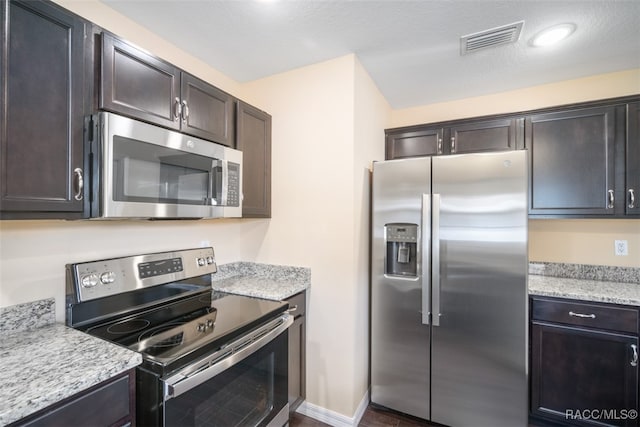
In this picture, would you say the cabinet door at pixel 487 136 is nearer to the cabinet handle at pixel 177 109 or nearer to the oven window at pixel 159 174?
the oven window at pixel 159 174

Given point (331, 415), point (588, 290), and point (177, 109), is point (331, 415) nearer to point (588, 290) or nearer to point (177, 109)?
point (588, 290)

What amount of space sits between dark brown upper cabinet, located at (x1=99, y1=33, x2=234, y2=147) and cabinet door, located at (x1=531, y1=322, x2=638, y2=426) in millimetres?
2444

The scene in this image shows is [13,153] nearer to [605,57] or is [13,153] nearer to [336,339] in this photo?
[336,339]

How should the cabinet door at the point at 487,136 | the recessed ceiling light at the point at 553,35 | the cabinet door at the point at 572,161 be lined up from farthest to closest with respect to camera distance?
the cabinet door at the point at 487,136, the cabinet door at the point at 572,161, the recessed ceiling light at the point at 553,35

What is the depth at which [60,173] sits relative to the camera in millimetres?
1107

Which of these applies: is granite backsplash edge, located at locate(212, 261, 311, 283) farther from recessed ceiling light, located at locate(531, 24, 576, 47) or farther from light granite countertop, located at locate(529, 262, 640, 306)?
recessed ceiling light, located at locate(531, 24, 576, 47)

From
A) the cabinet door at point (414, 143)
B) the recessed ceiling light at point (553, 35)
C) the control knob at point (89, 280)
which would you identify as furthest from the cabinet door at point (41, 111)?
the recessed ceiling light at point (553, 35)

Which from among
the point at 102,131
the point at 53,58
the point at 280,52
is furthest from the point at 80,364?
the point at 280,52

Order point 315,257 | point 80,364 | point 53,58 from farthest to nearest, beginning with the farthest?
point 315,257 → point 53,58 → point 80,364

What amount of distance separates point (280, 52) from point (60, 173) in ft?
4.76

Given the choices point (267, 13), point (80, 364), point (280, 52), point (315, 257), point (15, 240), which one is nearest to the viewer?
point (80, 364)

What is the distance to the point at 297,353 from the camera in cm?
191

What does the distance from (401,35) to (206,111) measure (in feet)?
4.12

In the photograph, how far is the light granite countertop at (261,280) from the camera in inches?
72.2
